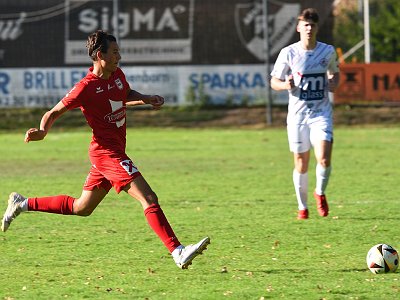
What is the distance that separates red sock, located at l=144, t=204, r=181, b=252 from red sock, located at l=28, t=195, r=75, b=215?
→ 49.5 inches

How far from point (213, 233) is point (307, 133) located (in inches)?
70.1

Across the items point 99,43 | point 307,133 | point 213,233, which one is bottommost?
point 213,233

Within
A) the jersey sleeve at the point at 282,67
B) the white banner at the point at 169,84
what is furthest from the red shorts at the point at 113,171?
the white banner at the point at 169,84

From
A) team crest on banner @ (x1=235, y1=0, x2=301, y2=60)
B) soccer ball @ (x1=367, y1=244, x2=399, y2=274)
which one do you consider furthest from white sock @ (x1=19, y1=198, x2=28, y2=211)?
team crest on banner @ (x1=235, y1=0, x2=301, y2=60)

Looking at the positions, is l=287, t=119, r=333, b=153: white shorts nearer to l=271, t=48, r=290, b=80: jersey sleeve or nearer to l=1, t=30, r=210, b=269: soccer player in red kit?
l=271, t=48, r=290, b=80: jersey sleeve

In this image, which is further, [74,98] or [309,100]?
[309,100]

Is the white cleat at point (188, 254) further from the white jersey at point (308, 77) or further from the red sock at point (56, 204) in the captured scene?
the white jersey at point (308, 77)

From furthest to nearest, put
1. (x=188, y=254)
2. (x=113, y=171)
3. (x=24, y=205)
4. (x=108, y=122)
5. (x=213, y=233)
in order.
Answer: (x=213, y=233) → (x=24, y=205) → (x=108, y=122) → (x=113, y=171) → (x=188, y=254)

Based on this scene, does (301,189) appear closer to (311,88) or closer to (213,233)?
(311,88)

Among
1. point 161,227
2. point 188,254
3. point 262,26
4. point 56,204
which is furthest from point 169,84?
point 188,254

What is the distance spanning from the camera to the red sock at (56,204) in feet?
30.6

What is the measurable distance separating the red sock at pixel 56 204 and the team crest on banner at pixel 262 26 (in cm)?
1801

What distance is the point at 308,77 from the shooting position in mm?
11555

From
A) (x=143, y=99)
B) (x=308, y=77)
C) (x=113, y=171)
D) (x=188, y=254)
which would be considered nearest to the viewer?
(x=188, y=254)
